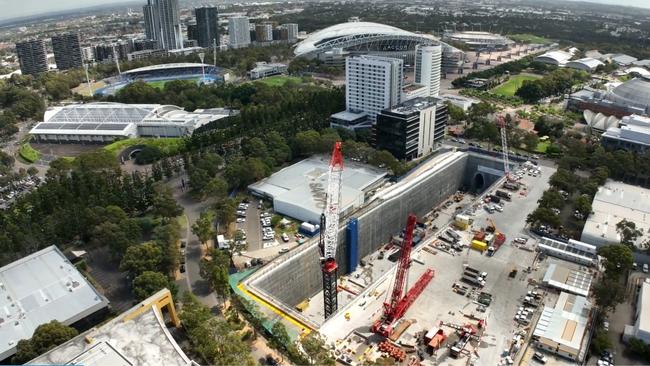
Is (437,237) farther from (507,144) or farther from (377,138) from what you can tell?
(507,144)

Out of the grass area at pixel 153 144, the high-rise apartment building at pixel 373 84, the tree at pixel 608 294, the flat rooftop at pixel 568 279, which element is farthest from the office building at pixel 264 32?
the tree at pixel 608 294

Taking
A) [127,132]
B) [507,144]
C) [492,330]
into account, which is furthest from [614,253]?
[127,132]

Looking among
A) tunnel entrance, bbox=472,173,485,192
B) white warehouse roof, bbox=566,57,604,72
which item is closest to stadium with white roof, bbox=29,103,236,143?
tunnel entrance, bbox=472,173,485,192

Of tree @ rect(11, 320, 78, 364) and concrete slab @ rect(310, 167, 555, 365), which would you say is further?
concrete slab @ rect(310, 167, 555, 365)

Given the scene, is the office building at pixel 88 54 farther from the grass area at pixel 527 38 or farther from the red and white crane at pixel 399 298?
the grass area at pixel 527 38

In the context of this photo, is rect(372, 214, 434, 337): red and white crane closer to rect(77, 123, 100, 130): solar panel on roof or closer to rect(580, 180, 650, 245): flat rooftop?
rect(580, 180, 650, 245): flat rooftop
